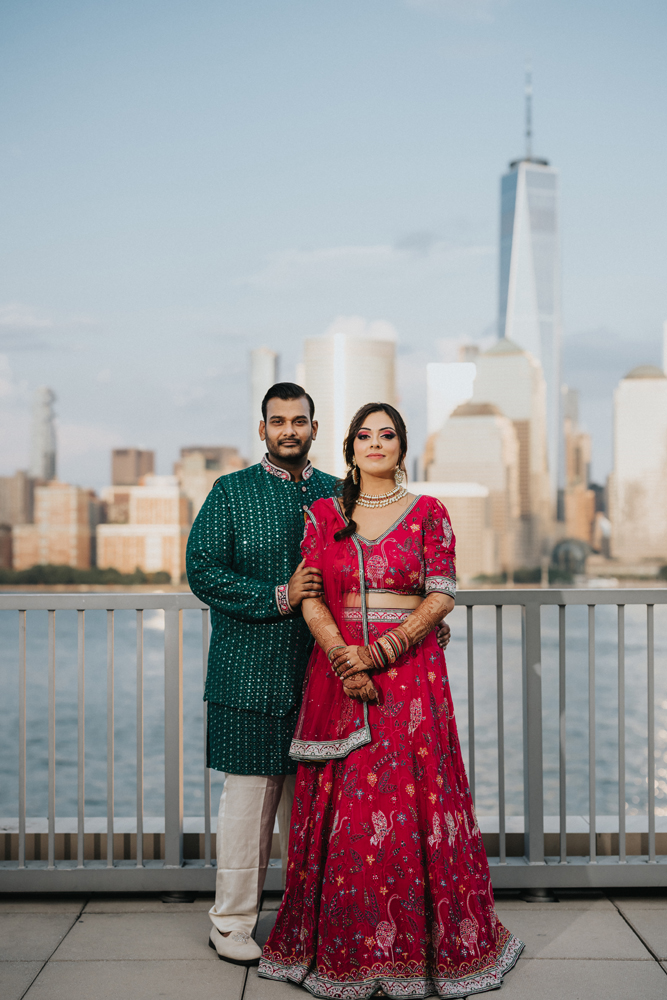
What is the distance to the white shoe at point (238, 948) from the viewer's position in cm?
222

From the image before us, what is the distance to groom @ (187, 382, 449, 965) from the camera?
2.25 m

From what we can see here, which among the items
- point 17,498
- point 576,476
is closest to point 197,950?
point 17,498

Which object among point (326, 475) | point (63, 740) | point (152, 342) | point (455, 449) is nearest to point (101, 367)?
point (152, 342)

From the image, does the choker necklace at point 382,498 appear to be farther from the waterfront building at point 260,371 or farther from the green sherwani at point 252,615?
the waterfront building at point 260,371

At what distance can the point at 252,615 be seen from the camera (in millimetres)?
2227

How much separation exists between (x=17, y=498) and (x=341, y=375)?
75.6 feet

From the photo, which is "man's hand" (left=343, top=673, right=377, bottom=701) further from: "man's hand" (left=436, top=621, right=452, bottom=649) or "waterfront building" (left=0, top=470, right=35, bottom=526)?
"waterfront building" (left=0, top=470, right=35, bottom=526)

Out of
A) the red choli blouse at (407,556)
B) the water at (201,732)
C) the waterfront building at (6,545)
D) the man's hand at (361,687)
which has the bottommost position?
the water at (201,732)

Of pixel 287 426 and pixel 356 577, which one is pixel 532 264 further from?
pixel 356 577

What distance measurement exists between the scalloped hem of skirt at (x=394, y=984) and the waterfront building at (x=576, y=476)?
213ft

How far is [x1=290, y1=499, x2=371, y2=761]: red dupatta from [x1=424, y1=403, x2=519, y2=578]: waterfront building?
2612 inches

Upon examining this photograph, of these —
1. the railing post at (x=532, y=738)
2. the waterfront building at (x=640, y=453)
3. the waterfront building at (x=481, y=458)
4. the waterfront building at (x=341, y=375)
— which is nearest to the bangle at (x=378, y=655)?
the railing post at (x=532, y=738)

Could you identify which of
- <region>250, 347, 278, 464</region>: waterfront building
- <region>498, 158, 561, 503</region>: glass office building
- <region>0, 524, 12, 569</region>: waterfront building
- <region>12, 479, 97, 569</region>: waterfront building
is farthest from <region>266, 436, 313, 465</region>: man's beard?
<region>498, 158, 561, 503</region>: glass office building

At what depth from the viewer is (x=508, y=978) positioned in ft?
7.00
